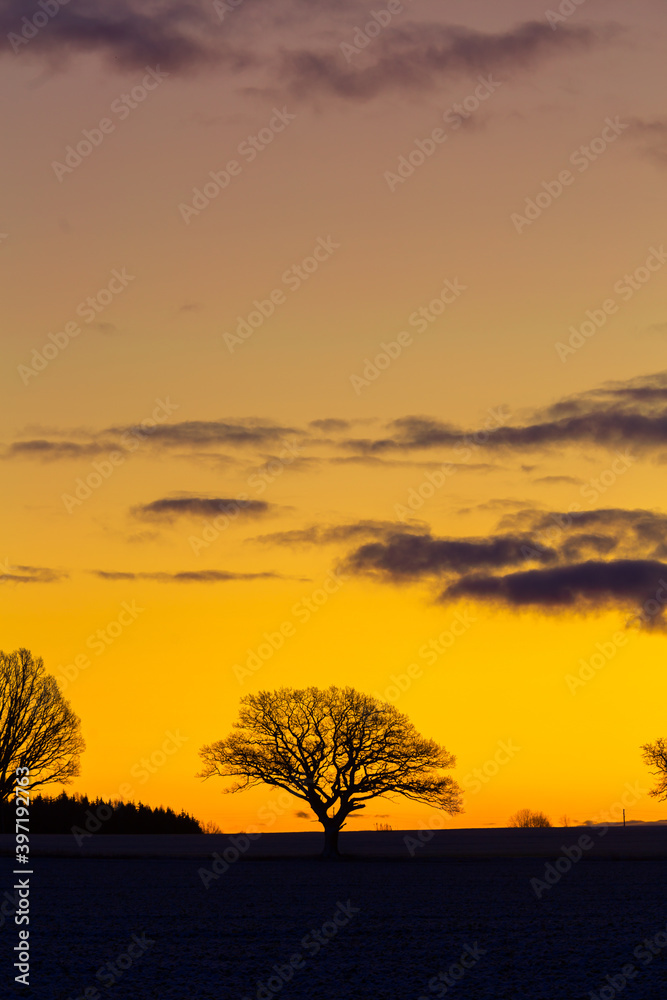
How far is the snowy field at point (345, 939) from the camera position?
81.6 ft

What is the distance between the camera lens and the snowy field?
81.6 ft

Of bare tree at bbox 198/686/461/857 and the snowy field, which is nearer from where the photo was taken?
the snowy field

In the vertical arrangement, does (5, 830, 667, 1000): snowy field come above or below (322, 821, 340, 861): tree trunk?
below

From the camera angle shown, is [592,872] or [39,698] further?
[39,698]

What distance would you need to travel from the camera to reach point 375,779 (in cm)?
8362

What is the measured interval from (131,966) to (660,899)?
2506 cm

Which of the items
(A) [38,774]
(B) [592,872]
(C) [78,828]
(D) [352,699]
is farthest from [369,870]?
(C) [78,828]

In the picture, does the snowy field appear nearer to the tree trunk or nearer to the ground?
the ground

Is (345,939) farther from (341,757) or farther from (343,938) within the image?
(341,757)

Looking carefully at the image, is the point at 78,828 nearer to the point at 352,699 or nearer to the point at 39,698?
the point at 39,698

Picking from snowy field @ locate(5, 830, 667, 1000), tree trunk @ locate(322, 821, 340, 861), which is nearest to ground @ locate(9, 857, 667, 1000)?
snowy field @ locate(5, 830, 667, 1000)

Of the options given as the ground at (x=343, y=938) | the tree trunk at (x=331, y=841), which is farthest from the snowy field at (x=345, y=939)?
the tree trunk at (x=331, y=841)

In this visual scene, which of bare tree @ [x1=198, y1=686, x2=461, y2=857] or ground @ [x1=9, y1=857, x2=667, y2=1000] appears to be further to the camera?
bare tree @ [x1=198, y1=686, x2=461, y2=857]

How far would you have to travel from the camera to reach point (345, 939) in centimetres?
3241
